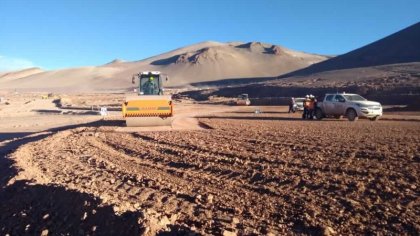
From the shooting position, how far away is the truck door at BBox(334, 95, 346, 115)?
94.1ft

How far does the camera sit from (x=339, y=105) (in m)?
29.0

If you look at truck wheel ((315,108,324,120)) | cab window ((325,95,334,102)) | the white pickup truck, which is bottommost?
truck wheel ((315,108,324,120))

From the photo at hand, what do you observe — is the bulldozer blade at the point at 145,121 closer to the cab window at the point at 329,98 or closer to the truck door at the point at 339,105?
the truck door at the point at 339,105

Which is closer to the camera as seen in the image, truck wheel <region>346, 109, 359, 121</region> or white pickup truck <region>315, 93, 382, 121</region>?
white pickup truck <region>315, 93, 382, 121</region>

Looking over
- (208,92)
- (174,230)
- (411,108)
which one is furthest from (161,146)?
(208,92)

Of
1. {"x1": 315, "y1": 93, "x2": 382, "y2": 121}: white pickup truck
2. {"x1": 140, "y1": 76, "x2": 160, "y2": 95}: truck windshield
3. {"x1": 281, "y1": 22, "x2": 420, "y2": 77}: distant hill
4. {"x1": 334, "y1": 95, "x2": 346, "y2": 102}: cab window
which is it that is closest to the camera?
{"x1": 140, "y1": 76, "x2": 160, "y2": 95}: truck windshield

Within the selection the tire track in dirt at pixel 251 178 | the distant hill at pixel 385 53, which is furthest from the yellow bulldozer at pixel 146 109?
the distant hill at pixel 385 53

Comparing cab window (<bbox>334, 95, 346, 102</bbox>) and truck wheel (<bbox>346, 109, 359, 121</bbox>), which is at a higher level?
cab window (<bbox>334, 95, 346, 102</bbox>)

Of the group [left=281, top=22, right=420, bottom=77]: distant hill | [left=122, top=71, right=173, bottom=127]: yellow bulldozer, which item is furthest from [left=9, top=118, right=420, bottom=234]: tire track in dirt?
[left=281, top=22, right=420, bottom=77]: distant hill

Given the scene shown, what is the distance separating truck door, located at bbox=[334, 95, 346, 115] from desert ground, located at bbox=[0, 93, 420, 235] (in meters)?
12.2

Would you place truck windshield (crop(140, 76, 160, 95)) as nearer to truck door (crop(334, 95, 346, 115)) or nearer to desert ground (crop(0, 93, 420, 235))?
desert ground (crop(0, 93, 420, 235))

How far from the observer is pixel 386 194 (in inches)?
332

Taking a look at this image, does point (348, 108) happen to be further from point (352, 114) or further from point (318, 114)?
point (318, 114)

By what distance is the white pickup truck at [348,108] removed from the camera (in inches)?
1094
